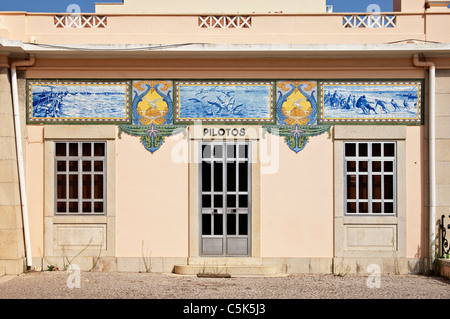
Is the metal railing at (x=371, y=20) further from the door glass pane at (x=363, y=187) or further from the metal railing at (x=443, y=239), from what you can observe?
the metal railing at (x=443, y=239)

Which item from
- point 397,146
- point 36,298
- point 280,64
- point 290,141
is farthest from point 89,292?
point 397,146

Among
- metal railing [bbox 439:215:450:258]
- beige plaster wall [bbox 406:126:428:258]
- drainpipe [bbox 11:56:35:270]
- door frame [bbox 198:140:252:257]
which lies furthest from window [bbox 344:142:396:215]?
drainpipe [bbox 11:56:35:270]

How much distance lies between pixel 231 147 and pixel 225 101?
81 cm

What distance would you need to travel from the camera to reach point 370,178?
11.1m

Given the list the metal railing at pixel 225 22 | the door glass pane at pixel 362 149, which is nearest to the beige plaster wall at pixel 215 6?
the metal railing at pixel 225 22

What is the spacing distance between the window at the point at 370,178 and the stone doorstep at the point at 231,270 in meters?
1.74

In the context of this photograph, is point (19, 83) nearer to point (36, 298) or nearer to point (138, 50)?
point (138, 50)

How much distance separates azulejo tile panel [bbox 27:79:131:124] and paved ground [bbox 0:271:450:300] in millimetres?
2660

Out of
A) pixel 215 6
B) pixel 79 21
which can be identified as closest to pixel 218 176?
pixel 79 21

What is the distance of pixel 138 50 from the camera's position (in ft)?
35.4

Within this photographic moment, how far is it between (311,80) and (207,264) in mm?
3662

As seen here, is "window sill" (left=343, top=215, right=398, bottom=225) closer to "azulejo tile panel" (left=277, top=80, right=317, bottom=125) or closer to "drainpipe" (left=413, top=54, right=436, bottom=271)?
"drainpipe" (left=413, top=54, right=436, bottom=271)

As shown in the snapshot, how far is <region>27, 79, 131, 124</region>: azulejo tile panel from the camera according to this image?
1110 cm

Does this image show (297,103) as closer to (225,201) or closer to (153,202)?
(225,201)
